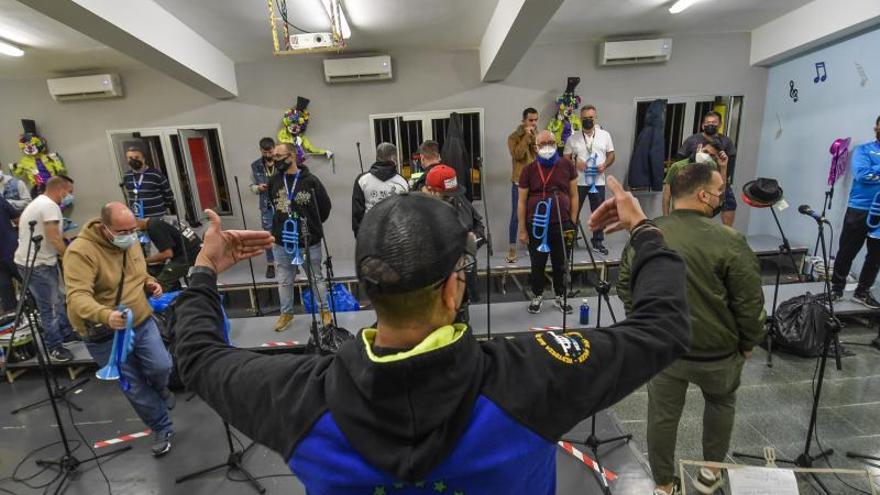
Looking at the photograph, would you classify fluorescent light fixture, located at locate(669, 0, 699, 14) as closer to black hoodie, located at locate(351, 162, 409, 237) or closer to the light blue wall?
the light blue wall

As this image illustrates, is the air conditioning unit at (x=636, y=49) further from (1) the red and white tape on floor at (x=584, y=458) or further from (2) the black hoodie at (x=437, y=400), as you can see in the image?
(2) the black hoodie at (x=437, y=400)

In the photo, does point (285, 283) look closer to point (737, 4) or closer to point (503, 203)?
point (503, 203)

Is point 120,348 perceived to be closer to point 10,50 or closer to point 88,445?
point 88,445

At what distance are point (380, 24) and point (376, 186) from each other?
6.22 ft

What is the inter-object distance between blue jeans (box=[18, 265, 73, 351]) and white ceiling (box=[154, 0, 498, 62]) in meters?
2.43

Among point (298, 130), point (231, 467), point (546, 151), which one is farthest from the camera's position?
point (298, 130)

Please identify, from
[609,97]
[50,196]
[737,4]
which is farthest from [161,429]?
[737,4]

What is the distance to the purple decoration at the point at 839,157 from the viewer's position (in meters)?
4.21

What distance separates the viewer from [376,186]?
347 cm

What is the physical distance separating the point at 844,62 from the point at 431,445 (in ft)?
19.0

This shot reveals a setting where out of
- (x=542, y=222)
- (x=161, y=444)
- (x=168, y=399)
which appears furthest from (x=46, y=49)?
(x=542, y=222)

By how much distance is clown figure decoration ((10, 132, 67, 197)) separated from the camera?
5.29 metres

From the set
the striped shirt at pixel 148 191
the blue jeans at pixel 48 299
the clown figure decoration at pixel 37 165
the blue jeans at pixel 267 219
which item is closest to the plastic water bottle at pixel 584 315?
the blue jeans at pixel 267 219

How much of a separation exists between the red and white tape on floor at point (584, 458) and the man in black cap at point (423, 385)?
177cm
